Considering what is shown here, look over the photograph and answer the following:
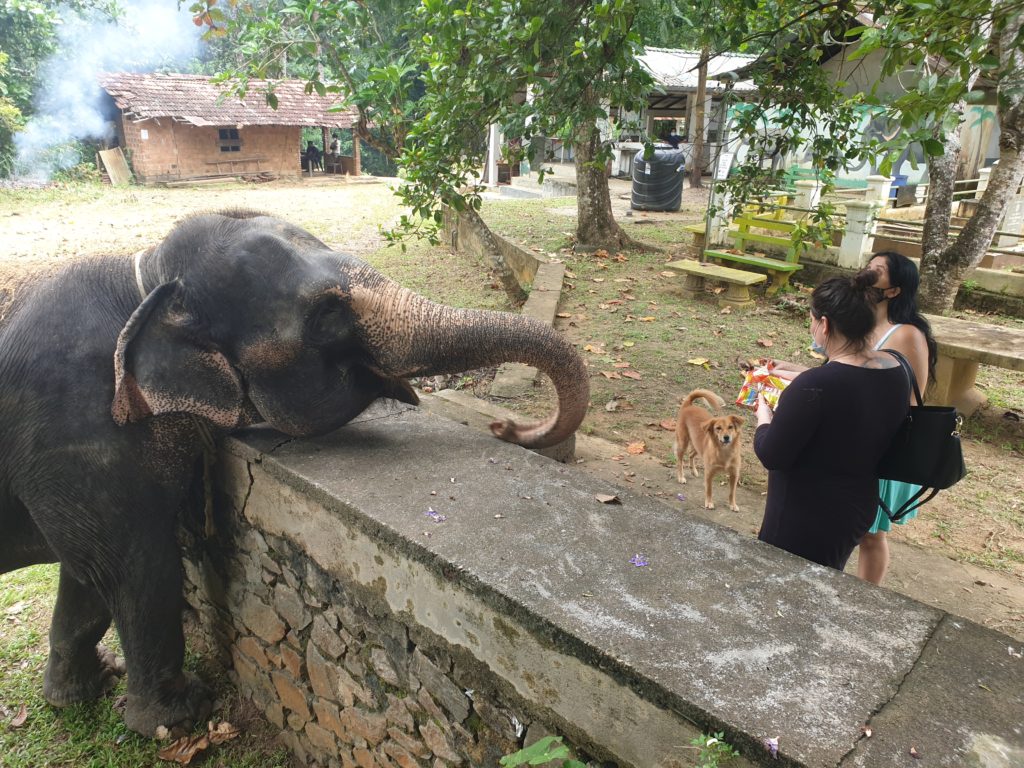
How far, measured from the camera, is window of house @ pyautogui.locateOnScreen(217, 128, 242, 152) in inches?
988

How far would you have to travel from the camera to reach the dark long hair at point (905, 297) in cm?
320

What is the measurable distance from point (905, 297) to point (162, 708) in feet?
12.5

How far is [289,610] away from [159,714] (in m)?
0.86

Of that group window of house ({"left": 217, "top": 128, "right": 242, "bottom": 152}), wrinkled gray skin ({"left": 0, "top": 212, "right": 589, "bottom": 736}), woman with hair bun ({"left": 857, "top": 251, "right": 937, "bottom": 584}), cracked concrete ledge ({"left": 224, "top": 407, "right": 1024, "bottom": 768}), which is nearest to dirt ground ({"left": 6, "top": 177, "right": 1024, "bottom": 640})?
wrinkled gray skin ({"left": 0, "top": 212, "right": 589, "bottom": 736})

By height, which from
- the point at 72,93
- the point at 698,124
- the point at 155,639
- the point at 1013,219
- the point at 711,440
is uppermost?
the point at 72,93

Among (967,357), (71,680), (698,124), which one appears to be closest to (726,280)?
(967,357)

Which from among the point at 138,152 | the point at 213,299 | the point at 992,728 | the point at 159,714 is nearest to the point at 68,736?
the point at 159,714

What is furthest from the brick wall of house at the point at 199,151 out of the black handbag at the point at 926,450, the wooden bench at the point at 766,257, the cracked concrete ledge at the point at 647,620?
the black handbag at the point at 926,450

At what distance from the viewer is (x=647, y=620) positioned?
1.91 m

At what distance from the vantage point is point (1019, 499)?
4.75 m

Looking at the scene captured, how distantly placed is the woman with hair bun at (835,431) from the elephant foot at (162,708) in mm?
2702

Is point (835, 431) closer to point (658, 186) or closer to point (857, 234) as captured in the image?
point (857, 234)

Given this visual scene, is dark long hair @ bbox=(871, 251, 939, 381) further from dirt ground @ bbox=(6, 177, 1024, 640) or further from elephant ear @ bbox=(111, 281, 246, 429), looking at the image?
elephant ear @ bbox=(111, 281, 246, 429)

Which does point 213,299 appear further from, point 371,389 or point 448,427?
point 448,427
